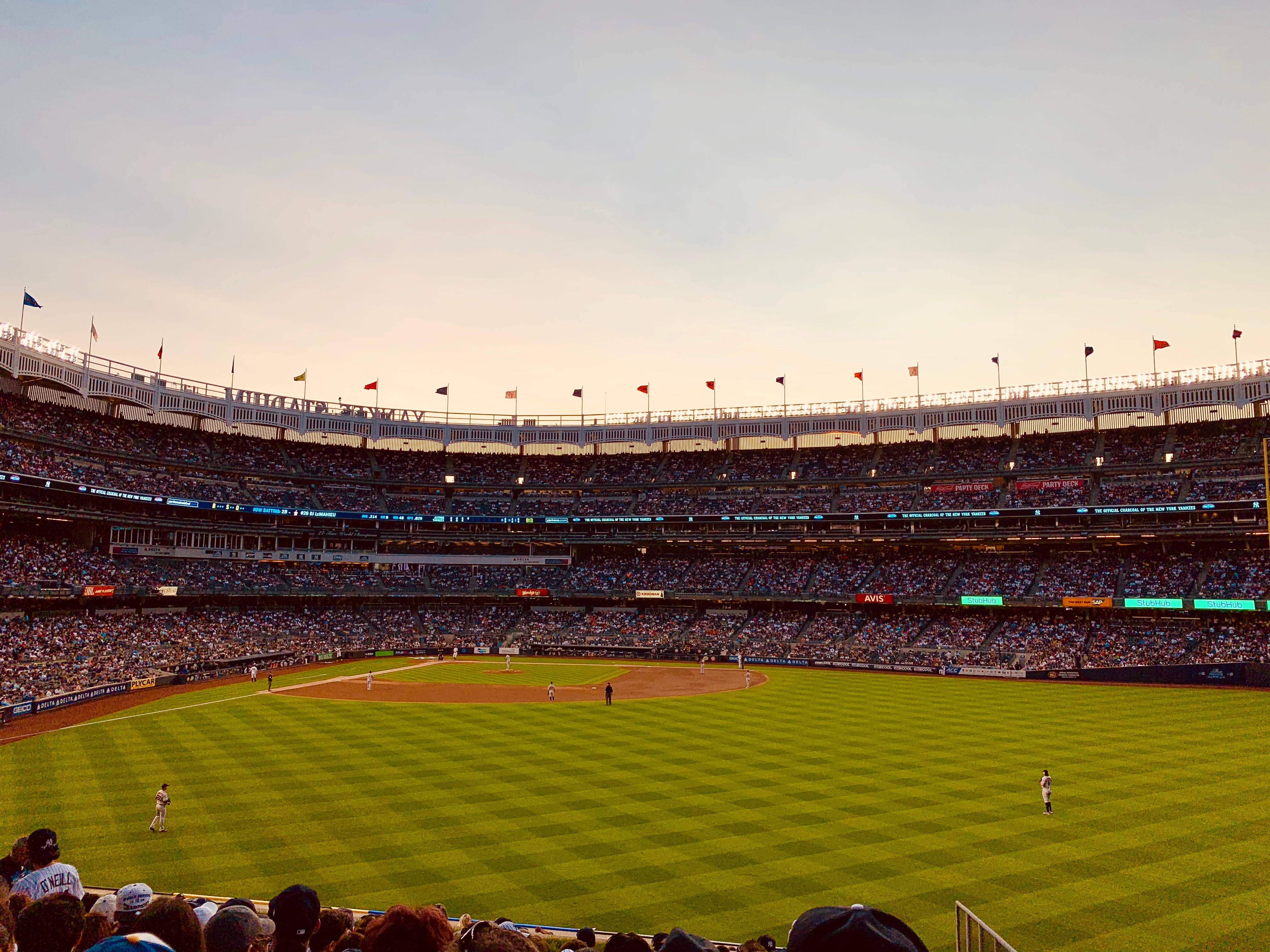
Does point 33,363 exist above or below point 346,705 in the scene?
above

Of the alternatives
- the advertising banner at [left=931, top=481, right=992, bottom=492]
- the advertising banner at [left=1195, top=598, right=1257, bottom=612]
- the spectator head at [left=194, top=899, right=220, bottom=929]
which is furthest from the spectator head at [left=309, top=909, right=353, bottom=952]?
the advertising banner at [left=931, top=481, right=992, bottom=492]

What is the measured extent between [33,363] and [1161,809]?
7546 centimetres

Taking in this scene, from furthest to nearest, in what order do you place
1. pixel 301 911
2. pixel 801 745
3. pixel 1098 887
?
pixel 801 745, pixel 1098 887, pixel 301 911

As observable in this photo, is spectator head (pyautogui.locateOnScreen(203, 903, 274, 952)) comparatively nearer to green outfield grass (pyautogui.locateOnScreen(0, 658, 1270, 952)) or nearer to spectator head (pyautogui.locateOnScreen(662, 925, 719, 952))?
spectator head (pyautogui.locateOnScreen(662, 925, 719, 952))

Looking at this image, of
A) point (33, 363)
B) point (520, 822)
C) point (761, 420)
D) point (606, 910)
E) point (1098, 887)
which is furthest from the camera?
point (761, 420)

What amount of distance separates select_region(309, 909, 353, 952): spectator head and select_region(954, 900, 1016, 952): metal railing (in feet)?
20.3

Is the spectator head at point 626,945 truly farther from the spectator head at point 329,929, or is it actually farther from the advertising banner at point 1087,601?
the advertising banner at point 1087,601

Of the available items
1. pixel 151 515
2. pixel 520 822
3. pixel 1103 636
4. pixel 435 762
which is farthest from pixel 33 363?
pixel 1103 636

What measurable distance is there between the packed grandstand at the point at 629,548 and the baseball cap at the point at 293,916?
149 ft

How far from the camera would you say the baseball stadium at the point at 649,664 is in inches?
698

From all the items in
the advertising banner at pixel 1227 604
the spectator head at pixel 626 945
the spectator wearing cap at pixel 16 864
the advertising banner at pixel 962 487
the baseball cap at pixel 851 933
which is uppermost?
the advertising banner at pixel 962 487

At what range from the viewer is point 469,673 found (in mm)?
61000

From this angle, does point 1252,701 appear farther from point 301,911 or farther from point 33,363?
point 33,363

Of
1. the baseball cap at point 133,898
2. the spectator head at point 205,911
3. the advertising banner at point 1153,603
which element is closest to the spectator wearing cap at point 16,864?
the spectator head at point 205,911
